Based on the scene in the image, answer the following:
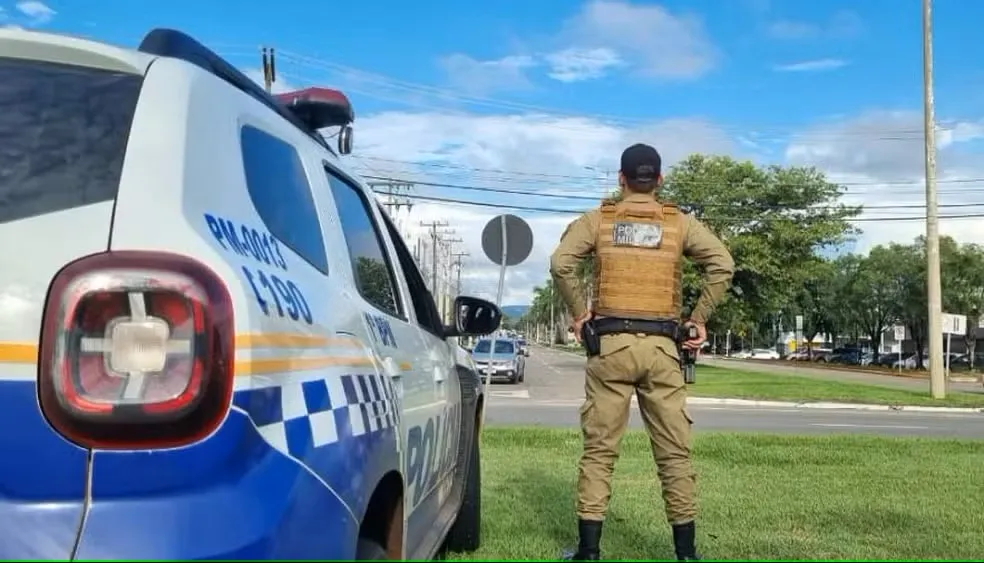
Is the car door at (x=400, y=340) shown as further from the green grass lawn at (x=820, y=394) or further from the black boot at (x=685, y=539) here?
the green grass lawn at (x=820, y=394)

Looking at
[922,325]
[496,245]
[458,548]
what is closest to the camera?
[458,548]

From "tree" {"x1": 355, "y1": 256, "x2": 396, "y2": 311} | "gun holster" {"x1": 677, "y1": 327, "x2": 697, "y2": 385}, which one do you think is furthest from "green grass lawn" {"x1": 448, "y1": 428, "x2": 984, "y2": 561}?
"tree" {"x1": 355, "y1": 256, "x2": 396, "y2": 311}

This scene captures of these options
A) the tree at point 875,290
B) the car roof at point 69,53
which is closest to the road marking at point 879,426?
the car roof at point 69,53

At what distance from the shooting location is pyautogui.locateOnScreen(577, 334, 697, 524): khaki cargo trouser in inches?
160

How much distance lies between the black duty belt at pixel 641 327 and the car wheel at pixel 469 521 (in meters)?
0.99

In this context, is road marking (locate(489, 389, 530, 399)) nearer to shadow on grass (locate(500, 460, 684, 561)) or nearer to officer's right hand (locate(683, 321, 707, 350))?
shadow on grass (locate(500, 460, 684, 561))

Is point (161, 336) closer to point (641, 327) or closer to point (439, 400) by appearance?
point (439, 400)

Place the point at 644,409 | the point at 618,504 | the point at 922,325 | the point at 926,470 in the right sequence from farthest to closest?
the point at 922,325, the point at 926,470, the point at 618,504, the point at 644,409

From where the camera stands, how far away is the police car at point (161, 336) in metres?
1.72

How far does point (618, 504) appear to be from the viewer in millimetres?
6324

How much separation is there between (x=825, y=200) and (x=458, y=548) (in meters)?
36.6

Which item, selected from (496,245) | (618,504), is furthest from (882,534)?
(496,245)

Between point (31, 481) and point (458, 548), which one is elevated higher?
point (31, 481)

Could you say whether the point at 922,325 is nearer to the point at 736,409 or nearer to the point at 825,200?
the point at 825,200
